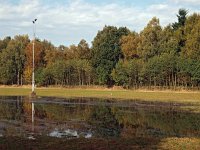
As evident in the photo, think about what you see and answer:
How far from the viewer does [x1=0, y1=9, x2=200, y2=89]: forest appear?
3494 inches

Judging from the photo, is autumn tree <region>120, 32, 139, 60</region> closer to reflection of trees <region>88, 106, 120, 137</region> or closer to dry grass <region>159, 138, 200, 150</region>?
reflection of trees <region>88, 106, 120, 137</region>

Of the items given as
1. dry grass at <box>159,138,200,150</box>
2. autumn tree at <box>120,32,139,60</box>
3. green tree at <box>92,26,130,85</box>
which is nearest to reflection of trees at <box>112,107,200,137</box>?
dry grass at <box>159,138,200,150</box>

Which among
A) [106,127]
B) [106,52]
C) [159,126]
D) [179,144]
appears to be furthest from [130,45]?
[179,144]

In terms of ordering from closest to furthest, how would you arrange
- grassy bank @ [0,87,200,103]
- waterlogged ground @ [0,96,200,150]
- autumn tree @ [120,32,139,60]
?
1. waterlogged ground @ [0,96,200,150]
2. grassy bank @ [0,87,200,103]
3. autumn tree @ [120,32,139,60]

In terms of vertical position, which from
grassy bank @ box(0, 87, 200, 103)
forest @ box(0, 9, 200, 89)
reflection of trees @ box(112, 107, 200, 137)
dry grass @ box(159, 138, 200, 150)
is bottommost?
reflection of trees @ box(112, 107, 200, 137)

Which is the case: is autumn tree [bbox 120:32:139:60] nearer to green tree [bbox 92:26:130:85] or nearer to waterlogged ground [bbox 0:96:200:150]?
green tree [bbox 92:26:130:85]

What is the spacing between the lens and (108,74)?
4225 inches

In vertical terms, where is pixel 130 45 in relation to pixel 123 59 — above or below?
above

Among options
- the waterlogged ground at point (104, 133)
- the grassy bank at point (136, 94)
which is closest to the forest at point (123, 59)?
the grassy bank at point (136, 94)

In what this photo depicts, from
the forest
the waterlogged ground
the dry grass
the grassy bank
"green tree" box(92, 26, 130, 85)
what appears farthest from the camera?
"green tree" box(92, 26, 130, 85)

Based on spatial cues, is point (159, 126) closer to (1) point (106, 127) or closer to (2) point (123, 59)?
(1) point (106, 127)

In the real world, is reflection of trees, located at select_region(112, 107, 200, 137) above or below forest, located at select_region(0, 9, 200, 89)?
below

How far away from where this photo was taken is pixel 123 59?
110375 millimetres

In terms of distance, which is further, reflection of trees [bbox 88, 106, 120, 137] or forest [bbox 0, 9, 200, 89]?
forest [bbox 0, 9, 200, 89]
